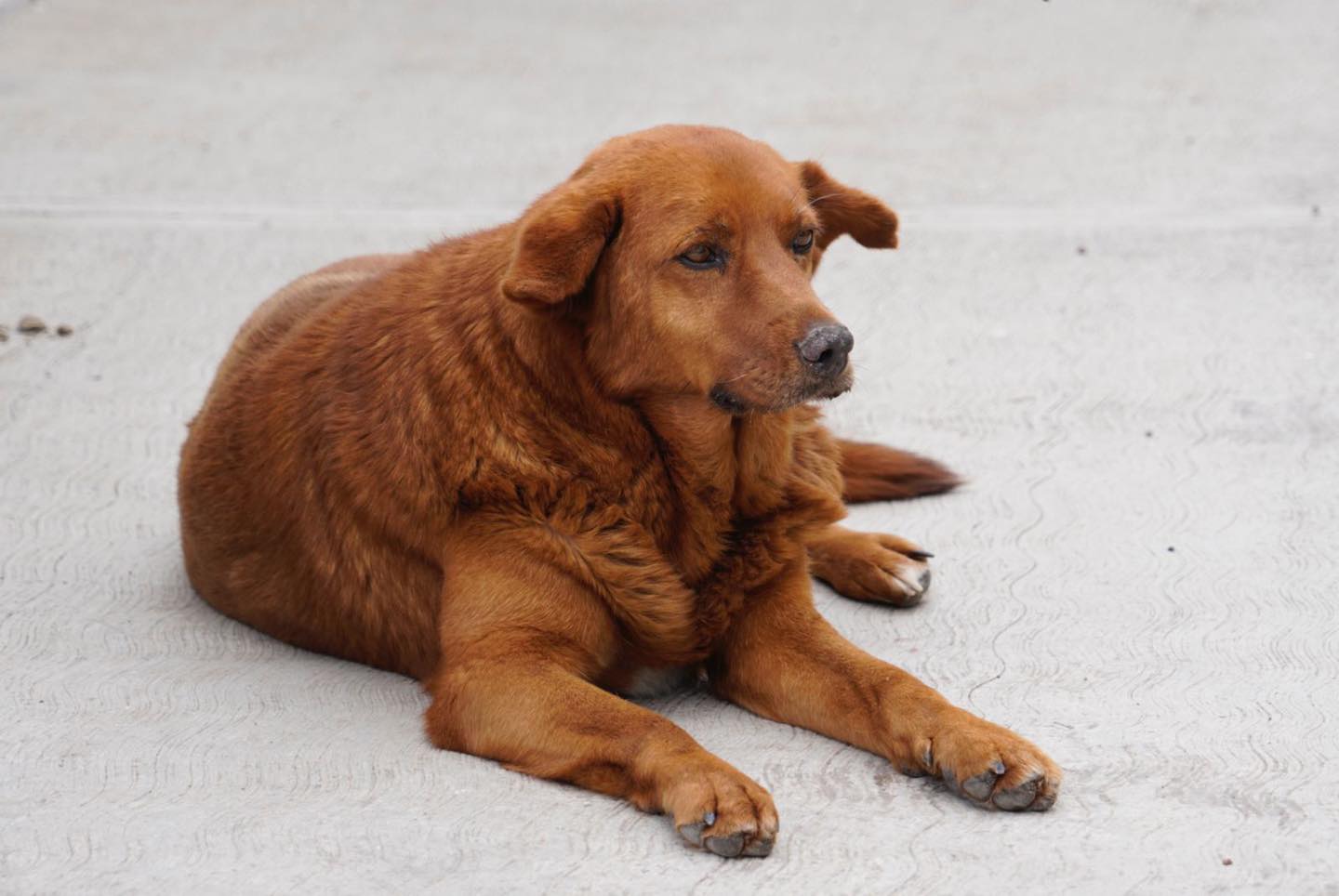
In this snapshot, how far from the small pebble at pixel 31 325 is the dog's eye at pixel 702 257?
10.6 feet

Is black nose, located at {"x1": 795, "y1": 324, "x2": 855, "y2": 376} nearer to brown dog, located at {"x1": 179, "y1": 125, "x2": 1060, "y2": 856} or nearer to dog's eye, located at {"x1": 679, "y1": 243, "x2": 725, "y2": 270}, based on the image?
brown dog, located at {"x1": 179, "y1": 125, "x2": 1060, "y2": 856}

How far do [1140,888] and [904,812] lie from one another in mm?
427

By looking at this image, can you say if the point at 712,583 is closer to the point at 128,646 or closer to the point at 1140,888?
the point at 1140,888

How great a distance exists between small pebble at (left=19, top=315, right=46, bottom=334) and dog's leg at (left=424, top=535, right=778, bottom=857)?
2866 millimetres

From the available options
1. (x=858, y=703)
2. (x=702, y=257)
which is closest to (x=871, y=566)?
(x=858, y=703)

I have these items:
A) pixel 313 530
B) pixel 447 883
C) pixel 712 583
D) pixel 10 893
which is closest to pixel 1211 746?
pixel 712 583

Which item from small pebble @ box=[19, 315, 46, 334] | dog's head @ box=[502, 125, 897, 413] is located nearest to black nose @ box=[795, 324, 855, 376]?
dog's head @ box=[502, 125, 897, 413]

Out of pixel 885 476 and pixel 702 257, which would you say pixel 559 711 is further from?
pixel 885 476

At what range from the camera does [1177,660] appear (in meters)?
3.51

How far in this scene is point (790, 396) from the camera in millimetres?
3100

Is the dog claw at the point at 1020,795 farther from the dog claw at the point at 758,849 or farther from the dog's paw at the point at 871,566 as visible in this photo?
the dog's paw at the point at 871,566

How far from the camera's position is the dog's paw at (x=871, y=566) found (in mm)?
3865

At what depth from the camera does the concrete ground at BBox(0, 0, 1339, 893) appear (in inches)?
112

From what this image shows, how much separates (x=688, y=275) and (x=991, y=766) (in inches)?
41.3
